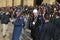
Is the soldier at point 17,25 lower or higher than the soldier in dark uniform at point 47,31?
lower

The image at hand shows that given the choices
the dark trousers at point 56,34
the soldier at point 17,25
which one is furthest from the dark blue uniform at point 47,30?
the soldier at point 17,25

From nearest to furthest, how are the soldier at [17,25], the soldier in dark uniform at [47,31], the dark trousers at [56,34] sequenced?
1. the soldier in dark uniform at [47,31]
2. the dark trousers at [56,34]
3. the soldier at [17,25]

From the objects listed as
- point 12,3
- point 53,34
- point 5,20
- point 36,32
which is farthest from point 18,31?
point 12,3

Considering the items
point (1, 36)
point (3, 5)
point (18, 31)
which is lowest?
point (3, 5)

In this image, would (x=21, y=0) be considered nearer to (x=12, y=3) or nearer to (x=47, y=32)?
(x=12, y=3)

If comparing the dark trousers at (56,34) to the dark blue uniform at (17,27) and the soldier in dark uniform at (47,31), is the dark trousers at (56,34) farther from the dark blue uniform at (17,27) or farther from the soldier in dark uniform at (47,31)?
the dark blue uniform at (17,27)

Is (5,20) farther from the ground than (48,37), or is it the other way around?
(48,37)

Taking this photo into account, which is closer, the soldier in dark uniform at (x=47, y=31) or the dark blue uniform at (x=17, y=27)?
the soldier in dark uniform at (x=47, y=31)

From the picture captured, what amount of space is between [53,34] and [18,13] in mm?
4351

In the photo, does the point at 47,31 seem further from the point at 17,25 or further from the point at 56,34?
the point at 17,25

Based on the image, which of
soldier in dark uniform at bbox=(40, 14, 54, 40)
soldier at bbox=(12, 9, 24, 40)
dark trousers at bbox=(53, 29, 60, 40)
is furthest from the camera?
soldier at bbox=(12, 9, 24, 40)

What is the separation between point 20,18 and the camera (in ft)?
52.1

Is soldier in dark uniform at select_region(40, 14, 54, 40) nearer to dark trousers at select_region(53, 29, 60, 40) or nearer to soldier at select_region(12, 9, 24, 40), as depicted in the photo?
dark trousers at select_region(53, 29, 60, 40)

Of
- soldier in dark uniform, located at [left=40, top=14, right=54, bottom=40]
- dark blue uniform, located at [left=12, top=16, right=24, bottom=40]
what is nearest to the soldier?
dark blue uniform, located at [left=12, top=16, right=24, bottom=40]
